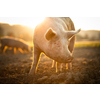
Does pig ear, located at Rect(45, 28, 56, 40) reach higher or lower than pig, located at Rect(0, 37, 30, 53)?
higher

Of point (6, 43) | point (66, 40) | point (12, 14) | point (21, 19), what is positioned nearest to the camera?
point (66, 40)

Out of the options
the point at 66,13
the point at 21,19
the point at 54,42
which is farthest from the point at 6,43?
the point at 54,42

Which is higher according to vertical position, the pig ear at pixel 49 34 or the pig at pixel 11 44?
the pig ear at pixel 49 34

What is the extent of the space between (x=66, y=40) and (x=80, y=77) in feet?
3.36

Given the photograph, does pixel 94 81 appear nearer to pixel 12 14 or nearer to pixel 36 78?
pixel 36 78

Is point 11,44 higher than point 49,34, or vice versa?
point 49,34

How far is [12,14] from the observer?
132 inches

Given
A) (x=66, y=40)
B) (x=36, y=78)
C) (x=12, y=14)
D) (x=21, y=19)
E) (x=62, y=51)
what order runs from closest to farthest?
1. (x=62, y=51)
2. (x=66, y=40)
3. (x=36, y=78)
4. (x=12, y=14)
5. (x=21, y=19)

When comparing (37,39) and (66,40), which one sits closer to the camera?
(66,40)

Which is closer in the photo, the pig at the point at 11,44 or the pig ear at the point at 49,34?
the pig ear at the point at 49,34

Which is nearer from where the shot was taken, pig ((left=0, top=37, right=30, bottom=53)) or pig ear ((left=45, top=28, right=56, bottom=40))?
pig ear ((left=45, top=28, right=56, bottom=40))

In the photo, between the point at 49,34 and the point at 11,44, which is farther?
the point at 11,44

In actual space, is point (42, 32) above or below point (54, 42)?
above
